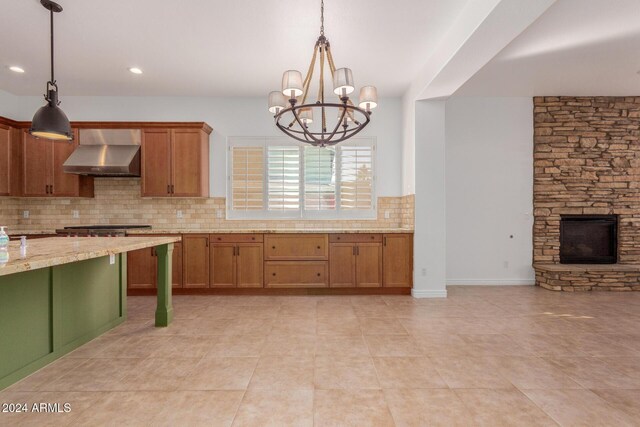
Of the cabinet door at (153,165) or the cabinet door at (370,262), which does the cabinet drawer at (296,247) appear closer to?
the cabinet door at (370,262)

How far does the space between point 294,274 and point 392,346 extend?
2.12 m

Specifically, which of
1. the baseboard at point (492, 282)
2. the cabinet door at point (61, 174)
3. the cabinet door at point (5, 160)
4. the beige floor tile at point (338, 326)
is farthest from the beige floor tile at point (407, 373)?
the cabinet door at point (5, 160)

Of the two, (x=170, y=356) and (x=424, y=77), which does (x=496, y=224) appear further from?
(x=170, y=356)

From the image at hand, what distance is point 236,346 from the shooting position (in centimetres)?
296

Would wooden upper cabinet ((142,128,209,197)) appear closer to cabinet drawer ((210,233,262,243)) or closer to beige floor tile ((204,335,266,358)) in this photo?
cabinet drawer ((210,233,262,243))

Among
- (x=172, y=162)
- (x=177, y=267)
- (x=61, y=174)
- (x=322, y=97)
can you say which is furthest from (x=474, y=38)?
(x=61, y=174)

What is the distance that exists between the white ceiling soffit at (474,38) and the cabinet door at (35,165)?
5.33 metres

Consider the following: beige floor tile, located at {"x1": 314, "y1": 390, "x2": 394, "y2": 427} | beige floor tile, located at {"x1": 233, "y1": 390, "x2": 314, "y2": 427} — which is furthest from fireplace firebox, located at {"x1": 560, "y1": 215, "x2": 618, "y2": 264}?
beige floor tile, located at {"x1": 233, "y1": 390, "x2": 314, "y2": 427}

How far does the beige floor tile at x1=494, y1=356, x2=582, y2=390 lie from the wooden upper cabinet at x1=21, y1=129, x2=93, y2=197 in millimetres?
5771

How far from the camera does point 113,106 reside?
5281mm

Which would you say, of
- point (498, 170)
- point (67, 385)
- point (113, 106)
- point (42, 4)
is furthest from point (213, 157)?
point (498, 170)

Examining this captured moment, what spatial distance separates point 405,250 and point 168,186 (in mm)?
3542

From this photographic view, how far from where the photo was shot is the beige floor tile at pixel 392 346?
2.80 meters

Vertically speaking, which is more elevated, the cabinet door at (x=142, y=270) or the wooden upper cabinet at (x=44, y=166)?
the wooden upper cabinet at (x=44, y=166)
